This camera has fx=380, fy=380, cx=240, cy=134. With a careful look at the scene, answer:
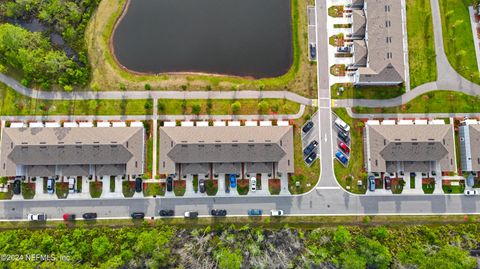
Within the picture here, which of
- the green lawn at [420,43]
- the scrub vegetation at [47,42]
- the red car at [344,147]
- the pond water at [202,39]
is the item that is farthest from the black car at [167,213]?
the green lawn at [420,43]

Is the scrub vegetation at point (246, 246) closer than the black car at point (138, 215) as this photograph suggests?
Yes

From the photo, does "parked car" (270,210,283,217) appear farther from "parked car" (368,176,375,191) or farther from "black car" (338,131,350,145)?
"black car" (338,131,350,145)

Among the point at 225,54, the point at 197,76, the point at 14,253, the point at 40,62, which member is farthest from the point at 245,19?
the point at 14,253

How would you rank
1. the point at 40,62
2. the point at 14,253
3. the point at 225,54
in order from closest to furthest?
the point at 14,253, the point at 40,62, the point at 225,54

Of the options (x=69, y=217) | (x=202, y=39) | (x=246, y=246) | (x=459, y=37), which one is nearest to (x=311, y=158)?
(x=246, y=246)

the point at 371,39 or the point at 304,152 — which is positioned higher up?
the point at 371,39

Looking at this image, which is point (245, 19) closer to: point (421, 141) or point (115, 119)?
point (115, 119)

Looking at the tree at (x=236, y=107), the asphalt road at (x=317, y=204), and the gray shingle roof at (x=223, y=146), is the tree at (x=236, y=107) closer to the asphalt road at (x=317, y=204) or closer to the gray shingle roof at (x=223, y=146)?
the gray shingle roof at (x=223, y=146)
